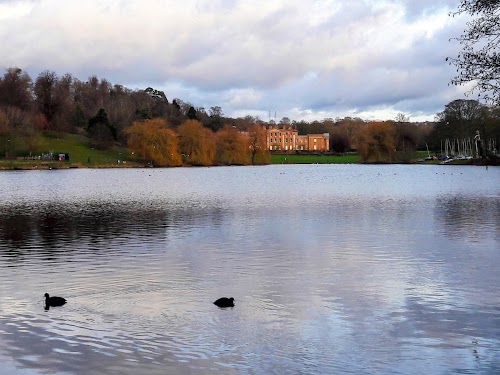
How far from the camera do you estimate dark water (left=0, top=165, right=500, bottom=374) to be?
36.4ft

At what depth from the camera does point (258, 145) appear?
151m

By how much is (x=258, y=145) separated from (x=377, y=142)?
26479 mm

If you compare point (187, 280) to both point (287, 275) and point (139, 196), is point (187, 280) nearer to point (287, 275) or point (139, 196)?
point (287, 275)

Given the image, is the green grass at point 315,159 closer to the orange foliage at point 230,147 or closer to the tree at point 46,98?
Answer: the orange foliage at point 230,147

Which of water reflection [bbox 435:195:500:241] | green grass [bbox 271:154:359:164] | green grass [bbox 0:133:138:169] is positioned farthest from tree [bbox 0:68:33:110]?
water reflection [bbox 435:195:500:241]

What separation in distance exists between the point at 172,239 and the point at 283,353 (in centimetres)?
1432

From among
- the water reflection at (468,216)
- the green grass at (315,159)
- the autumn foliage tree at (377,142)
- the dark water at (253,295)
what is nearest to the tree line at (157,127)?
the autumn foliage tree at (377,142)

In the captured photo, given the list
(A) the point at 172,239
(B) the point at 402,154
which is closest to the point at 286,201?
(A) the point at 172,239

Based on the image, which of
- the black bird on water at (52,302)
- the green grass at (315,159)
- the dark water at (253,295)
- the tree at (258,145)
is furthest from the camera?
the green grass at (315,159)

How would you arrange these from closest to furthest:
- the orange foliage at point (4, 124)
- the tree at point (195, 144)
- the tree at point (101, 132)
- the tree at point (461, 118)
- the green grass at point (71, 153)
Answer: the orange foliage at point (4, 124), the green grass at point (71, 153), the tree at point (461, 118), the tree at point (195, 144), the tree at point (101, 132)

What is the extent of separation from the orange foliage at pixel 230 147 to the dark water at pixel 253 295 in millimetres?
109844

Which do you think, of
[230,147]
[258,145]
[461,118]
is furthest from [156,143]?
[461,118]

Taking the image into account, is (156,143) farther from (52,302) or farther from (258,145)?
(52,302)

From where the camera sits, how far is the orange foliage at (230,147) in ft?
464
